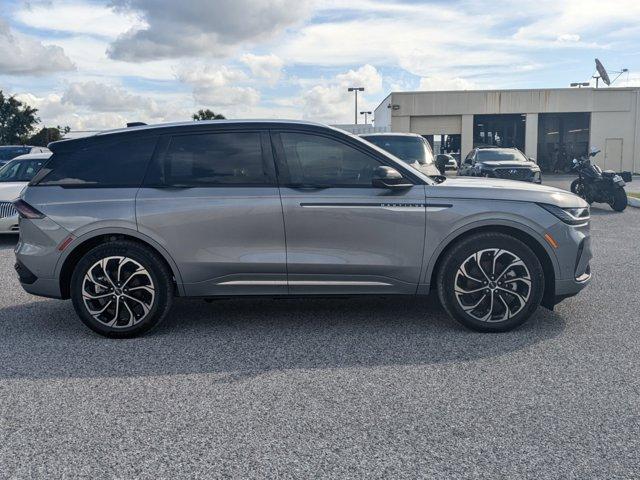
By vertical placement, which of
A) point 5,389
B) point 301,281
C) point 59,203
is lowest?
point 5,389

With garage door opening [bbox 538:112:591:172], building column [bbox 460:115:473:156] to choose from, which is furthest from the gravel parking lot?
garage door opening [bbox 538:112:591:172]

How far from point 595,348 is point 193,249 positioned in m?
3.21

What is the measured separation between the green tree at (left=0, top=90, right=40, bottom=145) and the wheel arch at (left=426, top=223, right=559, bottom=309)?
204 feet

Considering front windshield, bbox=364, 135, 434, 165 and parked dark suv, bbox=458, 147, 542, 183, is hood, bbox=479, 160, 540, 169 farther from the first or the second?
front windshield, bbox=364, 135, 434, 165

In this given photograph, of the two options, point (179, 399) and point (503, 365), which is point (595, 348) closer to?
point (503, 365)

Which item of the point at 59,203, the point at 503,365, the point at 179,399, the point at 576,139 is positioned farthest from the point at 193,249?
→ the point at 576,139

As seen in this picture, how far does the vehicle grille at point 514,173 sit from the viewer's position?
706 inches

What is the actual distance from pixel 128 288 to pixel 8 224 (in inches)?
249

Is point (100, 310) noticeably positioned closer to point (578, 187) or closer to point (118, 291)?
point (118, 291)

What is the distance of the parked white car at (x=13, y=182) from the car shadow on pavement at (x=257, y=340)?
4.62 meters

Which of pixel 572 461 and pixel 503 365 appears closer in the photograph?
pixel 572 461

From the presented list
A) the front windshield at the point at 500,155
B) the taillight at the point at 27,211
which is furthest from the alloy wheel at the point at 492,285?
the front windshield at the point at 500,155

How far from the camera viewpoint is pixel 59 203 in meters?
5.13

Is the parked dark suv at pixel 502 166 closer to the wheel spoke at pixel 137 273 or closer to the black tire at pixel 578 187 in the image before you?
the black tire at pixel 578 187
